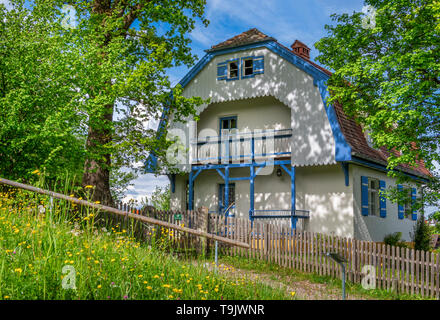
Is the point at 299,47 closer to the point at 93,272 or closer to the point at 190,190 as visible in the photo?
the point at 190,190

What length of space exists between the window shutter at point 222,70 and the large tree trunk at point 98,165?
244 inches

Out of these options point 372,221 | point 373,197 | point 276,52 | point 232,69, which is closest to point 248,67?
point 232,69

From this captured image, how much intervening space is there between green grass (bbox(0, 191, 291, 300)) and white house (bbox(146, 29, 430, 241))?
916 cm

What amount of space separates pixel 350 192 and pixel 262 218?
154 inches

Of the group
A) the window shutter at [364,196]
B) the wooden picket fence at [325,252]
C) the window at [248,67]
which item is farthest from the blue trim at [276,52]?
the wooden picket fence at [325,252]

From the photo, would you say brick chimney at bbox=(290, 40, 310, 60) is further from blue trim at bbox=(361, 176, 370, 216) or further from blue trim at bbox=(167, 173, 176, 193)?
blue trim at bbox=(167, 173, 176, 193)

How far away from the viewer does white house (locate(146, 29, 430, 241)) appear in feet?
54.4

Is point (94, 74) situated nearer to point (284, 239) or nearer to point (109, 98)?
point (109, 98)

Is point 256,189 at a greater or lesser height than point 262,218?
greater

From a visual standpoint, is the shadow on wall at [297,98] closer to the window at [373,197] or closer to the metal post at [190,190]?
the window at [373,197]

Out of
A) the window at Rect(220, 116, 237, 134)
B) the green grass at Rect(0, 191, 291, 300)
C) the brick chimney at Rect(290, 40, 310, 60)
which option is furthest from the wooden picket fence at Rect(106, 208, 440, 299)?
the brick chimney at Rect(290, 40, 310, 60)

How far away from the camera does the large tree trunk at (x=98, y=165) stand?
13.7 metres

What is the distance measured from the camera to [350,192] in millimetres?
16547
